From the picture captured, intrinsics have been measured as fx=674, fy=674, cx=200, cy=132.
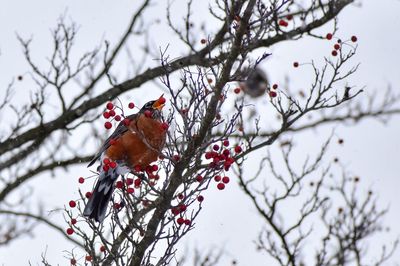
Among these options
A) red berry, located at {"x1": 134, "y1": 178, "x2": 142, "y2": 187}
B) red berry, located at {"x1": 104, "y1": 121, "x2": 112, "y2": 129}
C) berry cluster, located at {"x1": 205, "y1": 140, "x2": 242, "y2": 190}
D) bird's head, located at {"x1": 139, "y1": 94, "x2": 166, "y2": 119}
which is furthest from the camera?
bird's head, located at {"x1": 139, "y1": 94, "x2": 166, "y2": 119}

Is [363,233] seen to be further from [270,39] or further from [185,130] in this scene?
[185,130]

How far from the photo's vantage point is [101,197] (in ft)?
20.3

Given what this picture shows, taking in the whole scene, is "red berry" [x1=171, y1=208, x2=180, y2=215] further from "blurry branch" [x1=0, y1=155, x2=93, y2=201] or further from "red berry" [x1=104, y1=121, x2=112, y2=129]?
"blurry branch" [x1=0, y1=155, x2=93, y2=201]

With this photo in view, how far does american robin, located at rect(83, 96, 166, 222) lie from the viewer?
5832 millimetres

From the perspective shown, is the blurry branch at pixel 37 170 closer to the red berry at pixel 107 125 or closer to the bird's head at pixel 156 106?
the bird's head at pixel 156 106

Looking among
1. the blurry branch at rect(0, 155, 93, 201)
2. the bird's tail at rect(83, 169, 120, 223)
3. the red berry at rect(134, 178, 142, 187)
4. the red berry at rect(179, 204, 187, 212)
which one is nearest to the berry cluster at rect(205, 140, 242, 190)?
the red berry at rect(179, 204, 187, 212)

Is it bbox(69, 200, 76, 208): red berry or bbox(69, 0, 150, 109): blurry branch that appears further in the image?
bbox(69, 0, 150, 109): blurry branch

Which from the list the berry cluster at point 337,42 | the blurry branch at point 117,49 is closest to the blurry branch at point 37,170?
the blurry branch at point 117,49

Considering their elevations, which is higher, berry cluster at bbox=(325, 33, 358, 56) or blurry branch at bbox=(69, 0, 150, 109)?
blurry branch at bbox=(69, 0, 150, 109)

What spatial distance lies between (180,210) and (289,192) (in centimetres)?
298

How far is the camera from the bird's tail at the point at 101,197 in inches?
230

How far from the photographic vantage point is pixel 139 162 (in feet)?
19.9

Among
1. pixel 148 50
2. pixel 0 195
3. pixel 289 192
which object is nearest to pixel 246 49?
pixel 289 192

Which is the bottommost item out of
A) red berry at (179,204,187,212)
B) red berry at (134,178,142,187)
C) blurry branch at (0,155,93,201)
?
red berry at (179,204,187,212)
